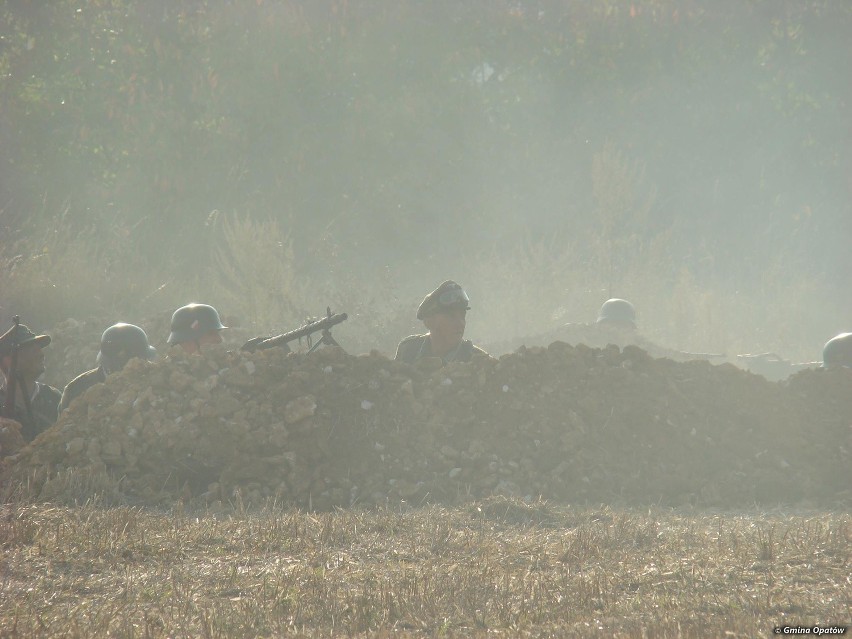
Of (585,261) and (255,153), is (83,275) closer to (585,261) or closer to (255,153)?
(255,153)

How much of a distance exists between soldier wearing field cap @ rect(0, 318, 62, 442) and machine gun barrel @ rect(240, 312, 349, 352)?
72.8 inches

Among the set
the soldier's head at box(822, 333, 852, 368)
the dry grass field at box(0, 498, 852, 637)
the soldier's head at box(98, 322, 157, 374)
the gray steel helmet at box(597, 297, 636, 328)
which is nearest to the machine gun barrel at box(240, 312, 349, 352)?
the soldier's head at box(98, 322, 157, 374)

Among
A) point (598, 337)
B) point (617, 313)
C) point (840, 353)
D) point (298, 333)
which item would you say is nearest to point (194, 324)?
point (298, 333)

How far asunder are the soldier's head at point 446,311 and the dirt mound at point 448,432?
63 cm

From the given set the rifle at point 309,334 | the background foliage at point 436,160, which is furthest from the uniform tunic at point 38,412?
the background foliage at point 436,160

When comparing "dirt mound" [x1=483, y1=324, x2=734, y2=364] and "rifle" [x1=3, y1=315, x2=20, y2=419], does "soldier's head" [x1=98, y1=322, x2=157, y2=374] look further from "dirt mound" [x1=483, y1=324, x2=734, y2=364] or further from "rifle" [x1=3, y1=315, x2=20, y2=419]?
"dirt mound" [x1=483, y1=324, x2=734, y2=364]

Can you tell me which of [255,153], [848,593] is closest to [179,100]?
[255,153]

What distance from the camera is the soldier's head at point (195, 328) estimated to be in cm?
1054

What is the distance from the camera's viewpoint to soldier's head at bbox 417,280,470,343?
9922mm

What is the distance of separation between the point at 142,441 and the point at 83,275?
1026 cm

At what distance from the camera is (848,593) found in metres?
4.80

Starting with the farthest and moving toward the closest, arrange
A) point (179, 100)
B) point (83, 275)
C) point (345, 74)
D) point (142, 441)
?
point (345, 74) → point (179, 100) → point (83, 275) → point (142, 441)

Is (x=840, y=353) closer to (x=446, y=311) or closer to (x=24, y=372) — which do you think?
(x=446, y=311)

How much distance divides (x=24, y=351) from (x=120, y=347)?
1279 mm
